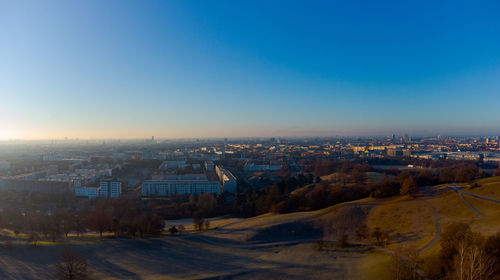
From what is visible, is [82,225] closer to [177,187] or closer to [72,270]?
[72,270]

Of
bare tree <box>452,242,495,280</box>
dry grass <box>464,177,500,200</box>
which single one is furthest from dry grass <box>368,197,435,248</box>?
bare tree <box>452,242,495,280</box>

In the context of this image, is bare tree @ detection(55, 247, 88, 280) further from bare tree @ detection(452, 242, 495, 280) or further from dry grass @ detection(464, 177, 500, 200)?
dry grass @ detection(464, 177, 500, 200)

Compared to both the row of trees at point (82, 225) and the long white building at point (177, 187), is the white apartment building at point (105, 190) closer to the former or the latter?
the long white building at point (177, 187)

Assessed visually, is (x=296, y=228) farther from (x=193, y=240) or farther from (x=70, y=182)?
(x=70, y=182)

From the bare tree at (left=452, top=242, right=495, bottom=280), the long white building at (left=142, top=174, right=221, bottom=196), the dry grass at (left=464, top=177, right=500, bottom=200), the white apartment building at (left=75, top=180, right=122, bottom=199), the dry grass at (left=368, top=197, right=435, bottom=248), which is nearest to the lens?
the bare tree at (left=452, top=242, right=495, bottom=280)

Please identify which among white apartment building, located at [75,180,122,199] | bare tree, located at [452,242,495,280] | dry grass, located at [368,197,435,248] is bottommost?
white apartment building, located at [75,180,122,199]

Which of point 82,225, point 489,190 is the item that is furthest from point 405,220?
point 82,225

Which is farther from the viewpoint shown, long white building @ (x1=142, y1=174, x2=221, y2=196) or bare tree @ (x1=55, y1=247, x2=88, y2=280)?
long white building @ (x1=142, y1=174, x2=221, y2=196)

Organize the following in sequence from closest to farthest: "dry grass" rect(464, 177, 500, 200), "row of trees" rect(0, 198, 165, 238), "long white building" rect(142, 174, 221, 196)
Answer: "row of trees" rect(0, 198, 165, 238) → "dry grass" rect(464, 177, 500, 200) → "long white building" rect(142, 174, 221, 196)

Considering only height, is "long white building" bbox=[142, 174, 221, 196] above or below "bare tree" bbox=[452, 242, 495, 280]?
below

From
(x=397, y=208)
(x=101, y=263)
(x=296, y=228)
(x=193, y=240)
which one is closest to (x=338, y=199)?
(x=397, y=208)

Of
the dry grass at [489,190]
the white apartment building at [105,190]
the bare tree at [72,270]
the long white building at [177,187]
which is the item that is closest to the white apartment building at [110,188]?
the white apartment building at [105,190]
